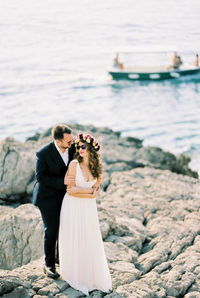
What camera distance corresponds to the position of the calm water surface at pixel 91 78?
26016 mm

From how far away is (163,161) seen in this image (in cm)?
1505

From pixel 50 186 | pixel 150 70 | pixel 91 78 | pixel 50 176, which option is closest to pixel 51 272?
pixel 50 186

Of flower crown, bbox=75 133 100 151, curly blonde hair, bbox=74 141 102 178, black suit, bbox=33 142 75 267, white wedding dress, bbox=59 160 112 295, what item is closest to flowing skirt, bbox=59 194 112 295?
white wedding dress, bbox=59 160 112 295

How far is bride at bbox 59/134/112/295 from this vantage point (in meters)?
4.84

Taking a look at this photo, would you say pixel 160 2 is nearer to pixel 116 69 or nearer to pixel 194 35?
pixel 194 35

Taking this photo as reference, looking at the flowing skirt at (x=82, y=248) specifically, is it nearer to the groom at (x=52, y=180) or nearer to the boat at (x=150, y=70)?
the groom at (x=52, y=180)

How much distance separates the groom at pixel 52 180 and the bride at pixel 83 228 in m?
0.10

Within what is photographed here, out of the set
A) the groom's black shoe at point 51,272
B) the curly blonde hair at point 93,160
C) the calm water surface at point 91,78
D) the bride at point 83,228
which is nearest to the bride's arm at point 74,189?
the bride at point 83,228

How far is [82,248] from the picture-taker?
4988 mm

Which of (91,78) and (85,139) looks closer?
(85,139)

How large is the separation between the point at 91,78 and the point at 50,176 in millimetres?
30175

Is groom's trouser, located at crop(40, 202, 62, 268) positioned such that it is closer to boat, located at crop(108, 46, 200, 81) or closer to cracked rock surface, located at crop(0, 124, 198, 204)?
cracked rock surface, located at crop(0, 124, 198, 204)

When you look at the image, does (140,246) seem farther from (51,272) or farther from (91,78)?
(91,78)

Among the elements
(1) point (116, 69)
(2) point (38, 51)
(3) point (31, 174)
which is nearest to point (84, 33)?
(2) point (38, 51)
